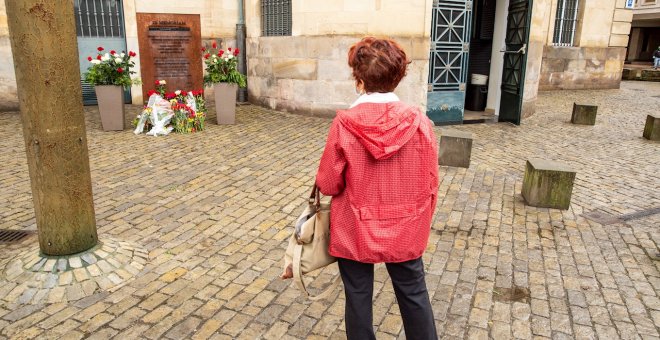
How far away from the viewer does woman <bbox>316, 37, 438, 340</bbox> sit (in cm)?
231

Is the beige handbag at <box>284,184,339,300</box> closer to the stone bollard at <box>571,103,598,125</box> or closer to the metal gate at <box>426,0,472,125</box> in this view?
the metal gate at <box>426,0,472,125</box>

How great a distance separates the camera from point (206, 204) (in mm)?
5527

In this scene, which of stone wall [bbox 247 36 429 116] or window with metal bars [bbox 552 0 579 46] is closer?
stone wall [bbox 247 36 429 116]

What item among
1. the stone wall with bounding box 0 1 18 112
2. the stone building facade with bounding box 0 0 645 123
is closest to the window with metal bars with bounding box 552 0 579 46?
→ the stone building facade with bounding box 0 0 645 123

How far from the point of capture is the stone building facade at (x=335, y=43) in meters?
→ 10.1

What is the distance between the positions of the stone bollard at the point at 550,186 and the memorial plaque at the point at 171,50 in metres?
8.45

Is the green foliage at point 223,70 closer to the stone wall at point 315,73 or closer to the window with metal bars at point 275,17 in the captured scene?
the stone wall at point 315,73

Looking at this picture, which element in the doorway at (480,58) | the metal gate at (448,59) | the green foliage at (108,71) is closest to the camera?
the green foliage at (108,71)

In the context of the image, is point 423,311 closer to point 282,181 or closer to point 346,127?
point 346,127

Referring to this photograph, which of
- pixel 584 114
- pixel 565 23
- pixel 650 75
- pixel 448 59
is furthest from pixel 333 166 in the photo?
A: pixel 650 75

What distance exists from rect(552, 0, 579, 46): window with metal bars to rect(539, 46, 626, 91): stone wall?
350mm

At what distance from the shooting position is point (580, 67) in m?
18.8

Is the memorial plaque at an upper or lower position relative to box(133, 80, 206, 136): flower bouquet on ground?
upper

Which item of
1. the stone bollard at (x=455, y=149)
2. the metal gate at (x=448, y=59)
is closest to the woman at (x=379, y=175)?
the stone bollard at (x=455, y=149)
